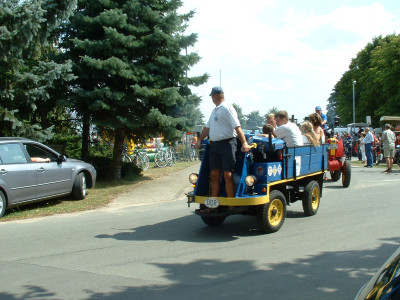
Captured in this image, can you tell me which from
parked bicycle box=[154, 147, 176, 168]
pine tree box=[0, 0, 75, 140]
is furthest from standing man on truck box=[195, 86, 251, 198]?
parked bicycle box=[154, 147, 176, 168]

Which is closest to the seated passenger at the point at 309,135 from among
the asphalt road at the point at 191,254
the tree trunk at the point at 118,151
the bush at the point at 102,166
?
the asphalt road at the point at 191,254

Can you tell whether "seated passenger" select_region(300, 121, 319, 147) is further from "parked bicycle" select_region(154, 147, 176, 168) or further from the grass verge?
"parked bicycle" select_region(154, 147, 176, 168)

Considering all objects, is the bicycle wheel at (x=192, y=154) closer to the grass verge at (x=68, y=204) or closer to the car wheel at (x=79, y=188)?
the grass verge at (x=68, y=204)

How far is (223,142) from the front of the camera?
24.1 ft

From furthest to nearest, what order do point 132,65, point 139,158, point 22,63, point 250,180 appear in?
point 139,158, point 132,65, point 22,63, point 250,180

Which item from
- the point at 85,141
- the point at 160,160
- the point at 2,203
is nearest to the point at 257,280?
the point at 2,203

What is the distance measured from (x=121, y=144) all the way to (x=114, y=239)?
314 inches

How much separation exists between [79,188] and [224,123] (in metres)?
5.44

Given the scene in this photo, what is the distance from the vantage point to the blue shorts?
7.25 meters

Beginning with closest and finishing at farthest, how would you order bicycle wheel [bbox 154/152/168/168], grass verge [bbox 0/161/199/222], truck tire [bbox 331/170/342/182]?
1. grass verge [bbox 0/161/199/222]
2. truck tire [bbox 331/170/342/182]
3. bicycle wheel [bbox 154/152/168/168]

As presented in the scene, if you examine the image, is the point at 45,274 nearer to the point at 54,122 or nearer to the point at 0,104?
the point at 0,104

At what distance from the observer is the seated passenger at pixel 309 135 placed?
9422 millimetres

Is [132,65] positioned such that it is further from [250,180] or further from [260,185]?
[250,180]

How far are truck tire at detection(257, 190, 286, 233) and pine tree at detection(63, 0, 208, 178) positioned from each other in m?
6.56
